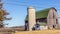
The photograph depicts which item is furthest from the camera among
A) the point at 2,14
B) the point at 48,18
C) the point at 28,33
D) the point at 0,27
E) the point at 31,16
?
the point at 48,18

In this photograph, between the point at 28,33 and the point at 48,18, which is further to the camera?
the point at 48,18

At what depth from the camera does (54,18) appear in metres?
49.4

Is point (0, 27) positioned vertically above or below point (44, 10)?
below

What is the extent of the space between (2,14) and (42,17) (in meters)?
21.5

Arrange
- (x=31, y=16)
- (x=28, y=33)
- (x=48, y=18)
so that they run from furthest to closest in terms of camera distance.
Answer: (x=48, y=18) < (x=31, y=16) < (x=28, y=33)

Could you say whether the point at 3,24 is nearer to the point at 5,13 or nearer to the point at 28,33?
the point at 5,13

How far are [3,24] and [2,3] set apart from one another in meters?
3.93

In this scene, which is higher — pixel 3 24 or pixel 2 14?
pixel 2 14

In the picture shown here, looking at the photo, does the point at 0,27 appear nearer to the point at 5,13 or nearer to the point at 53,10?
the point at 5,13

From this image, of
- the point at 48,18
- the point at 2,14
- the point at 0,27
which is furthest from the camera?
the point at 48,18

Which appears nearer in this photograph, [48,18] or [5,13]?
[5,13]

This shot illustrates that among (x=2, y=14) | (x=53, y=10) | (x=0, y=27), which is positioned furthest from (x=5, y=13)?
(x=53, y=10)

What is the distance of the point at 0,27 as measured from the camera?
29.9m

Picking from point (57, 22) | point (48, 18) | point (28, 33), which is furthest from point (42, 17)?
point (28, 33)
